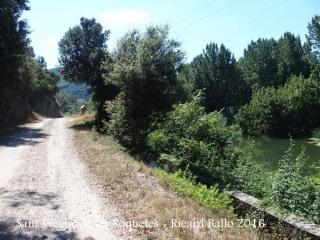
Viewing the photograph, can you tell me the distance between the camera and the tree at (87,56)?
2673 centimetres

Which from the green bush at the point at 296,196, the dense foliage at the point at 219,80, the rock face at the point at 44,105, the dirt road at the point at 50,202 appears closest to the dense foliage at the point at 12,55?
the dirt road at the point at 50,202

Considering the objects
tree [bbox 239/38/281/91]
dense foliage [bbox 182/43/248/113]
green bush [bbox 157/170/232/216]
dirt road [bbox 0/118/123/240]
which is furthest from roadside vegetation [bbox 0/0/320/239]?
tree [bbox 239/38/281/91]

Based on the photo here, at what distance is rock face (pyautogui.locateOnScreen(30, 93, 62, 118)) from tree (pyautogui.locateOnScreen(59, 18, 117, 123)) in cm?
2839

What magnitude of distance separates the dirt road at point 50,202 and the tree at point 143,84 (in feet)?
12.2

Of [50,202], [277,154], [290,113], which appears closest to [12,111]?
[50,202]

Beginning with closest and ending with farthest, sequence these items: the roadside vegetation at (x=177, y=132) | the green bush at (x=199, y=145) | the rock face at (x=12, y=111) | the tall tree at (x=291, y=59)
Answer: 1. the roadside vegetation at (x=177, y=132)
2. the green bush at (x=199, y=145)
3. the rock face at (x=12, y=111)
4. the tall tree at (x=291, y=59)

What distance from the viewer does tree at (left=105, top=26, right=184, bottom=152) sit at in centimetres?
1429

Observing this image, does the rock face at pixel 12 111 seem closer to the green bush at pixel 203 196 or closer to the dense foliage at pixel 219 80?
the green bush at pixel 203 196

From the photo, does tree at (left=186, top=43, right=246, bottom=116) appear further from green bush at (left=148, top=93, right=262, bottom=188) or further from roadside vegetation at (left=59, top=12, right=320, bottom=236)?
green bush at (left=148, top=93, right=262, bottom=188)

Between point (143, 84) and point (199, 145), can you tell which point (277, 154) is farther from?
point (143, 84)

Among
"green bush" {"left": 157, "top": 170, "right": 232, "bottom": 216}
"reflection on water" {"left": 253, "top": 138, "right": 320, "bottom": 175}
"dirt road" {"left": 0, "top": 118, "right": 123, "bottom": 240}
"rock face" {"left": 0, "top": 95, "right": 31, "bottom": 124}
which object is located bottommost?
"reflection on water" {"left": 253, "top": 138, "right": 320, "bottom": 175}

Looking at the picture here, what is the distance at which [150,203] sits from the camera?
22.0ft

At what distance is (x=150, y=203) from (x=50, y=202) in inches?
86.8

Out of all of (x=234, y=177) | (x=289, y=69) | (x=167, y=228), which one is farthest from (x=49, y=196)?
(x=289, y=69)
